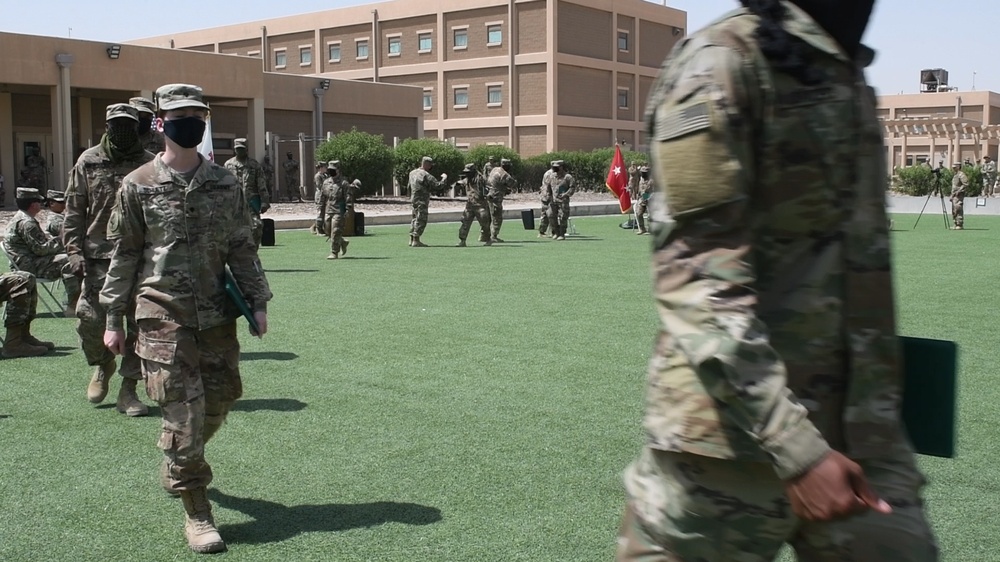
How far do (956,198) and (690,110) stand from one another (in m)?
29.2

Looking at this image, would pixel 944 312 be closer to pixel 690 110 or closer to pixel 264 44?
pixel 690 110

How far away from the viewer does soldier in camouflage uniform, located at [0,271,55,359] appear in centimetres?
943

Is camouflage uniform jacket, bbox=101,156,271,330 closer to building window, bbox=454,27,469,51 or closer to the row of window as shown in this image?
the row of window

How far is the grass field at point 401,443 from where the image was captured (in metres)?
4.79

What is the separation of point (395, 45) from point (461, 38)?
4879mm

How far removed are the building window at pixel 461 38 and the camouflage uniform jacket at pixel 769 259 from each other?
60981mm

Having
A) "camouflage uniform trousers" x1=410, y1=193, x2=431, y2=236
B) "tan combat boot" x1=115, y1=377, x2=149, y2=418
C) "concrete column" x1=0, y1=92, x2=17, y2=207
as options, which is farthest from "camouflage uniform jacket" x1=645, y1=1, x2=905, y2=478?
"concrete column" x1=0, y1=92, x2=17, y2=207

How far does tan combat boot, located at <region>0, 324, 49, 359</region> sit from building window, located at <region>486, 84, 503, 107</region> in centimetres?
5278

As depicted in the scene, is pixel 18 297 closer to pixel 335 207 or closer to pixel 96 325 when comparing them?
pixel 96 325

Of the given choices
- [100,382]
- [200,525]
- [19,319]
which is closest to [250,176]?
[19,319]

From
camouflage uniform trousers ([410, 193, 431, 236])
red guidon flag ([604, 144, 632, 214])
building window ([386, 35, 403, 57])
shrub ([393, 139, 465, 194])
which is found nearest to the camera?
camouflage uniform trousers ([410, 193, 431, 236])

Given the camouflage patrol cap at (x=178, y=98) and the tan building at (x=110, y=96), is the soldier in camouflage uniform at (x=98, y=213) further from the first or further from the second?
the tan building at (x=110, y=96)

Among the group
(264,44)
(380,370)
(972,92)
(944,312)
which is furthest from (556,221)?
(972,92)

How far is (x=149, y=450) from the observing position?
247 inches
